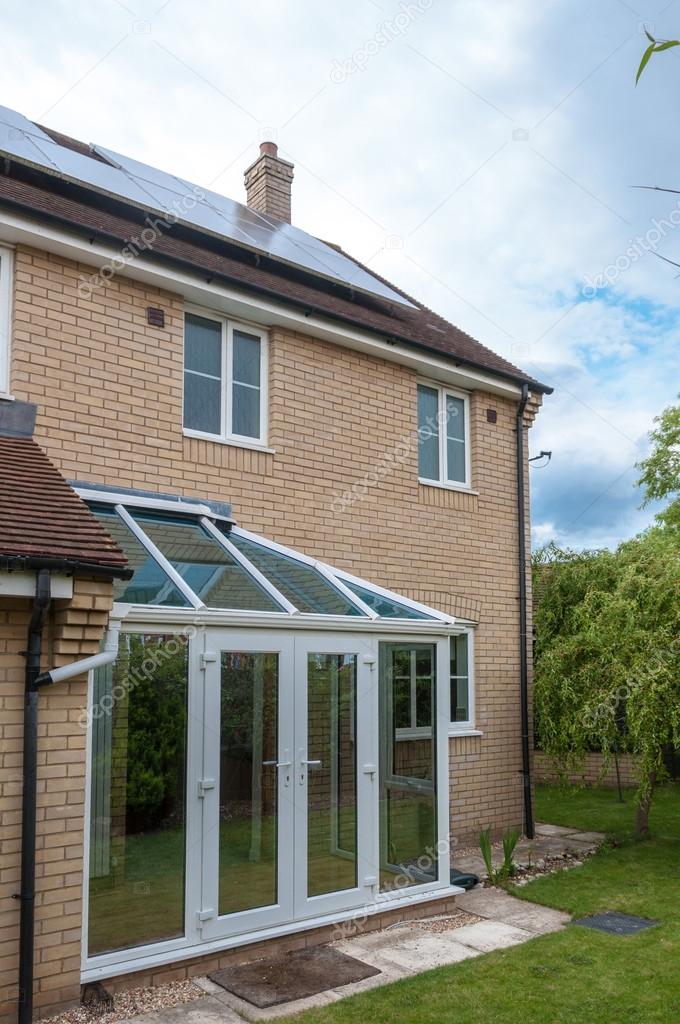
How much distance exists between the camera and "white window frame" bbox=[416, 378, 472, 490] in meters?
11.1

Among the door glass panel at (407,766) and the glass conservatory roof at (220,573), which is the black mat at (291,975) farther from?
the glass conservatory roof at (220,573)

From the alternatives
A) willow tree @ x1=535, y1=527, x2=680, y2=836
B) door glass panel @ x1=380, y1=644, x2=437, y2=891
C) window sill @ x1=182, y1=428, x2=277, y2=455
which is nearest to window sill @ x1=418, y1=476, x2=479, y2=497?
willow tree @ x1=535, y1=527, x2=680, y2=836

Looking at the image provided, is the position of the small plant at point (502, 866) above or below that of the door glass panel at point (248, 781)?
below

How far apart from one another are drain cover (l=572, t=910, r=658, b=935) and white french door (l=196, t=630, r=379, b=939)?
6.53 ft

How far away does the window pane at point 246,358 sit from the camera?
29.9 ft

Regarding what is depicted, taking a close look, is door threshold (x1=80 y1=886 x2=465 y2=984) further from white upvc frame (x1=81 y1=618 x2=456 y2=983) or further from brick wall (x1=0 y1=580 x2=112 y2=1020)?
brick wall (x1=0 y1=580 x2=112 y2=1020)

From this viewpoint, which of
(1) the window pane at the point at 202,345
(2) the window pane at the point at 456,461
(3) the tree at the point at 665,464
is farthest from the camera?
(3) the tree at the point at 665,464

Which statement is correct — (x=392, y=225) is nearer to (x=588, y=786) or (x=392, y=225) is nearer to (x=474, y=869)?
(x=474, y=869)

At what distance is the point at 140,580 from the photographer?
627 centimetres

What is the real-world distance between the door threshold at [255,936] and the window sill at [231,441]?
15.0 feet

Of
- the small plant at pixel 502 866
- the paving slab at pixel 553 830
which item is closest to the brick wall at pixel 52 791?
the small plant at pixel 502 866

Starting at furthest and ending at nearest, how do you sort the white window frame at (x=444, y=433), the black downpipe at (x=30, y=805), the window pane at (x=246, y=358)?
the white window frame at (x=444, y=433) < the window pane at (x=246, y=358) < the black downpipe at (x=30, y=805)
